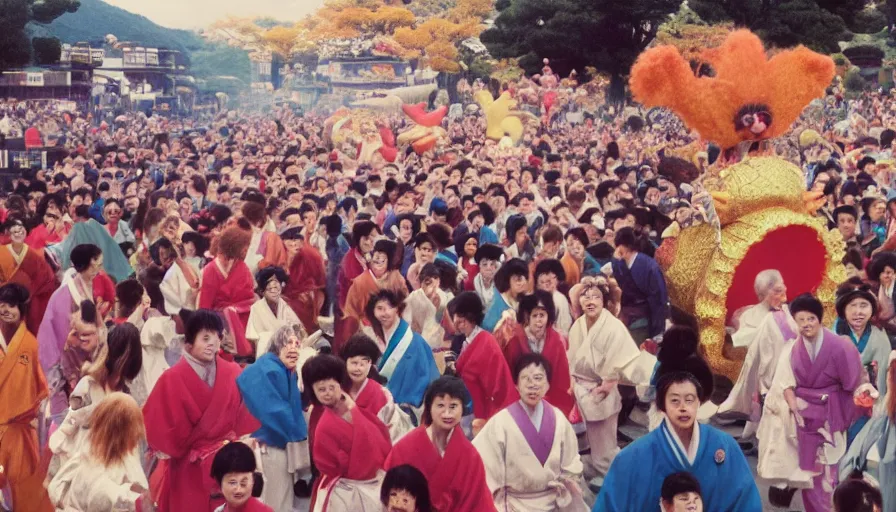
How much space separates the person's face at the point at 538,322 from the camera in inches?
287

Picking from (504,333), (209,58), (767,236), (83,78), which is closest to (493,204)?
(767,236)

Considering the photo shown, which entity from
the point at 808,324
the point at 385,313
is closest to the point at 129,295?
the point at 385,313

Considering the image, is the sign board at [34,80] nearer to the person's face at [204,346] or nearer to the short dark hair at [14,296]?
the short dark hair at [14,296]

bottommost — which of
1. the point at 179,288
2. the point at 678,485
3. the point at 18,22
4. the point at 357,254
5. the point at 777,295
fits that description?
the point at 179,288

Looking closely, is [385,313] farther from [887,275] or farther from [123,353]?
[887,275]

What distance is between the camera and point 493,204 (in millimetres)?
12281

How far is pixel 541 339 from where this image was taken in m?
7.38

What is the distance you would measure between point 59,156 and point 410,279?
1389 centimetres

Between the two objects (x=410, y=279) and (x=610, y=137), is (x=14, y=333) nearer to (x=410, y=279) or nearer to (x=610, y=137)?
(x=410, y=279)

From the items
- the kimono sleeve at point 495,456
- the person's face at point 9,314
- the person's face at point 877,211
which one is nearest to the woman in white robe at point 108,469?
the person's face at point 9,314

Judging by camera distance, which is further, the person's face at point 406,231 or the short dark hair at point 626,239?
the person's face at point 406,231

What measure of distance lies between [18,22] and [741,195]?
712 inches

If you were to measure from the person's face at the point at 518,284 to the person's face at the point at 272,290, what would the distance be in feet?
4.79

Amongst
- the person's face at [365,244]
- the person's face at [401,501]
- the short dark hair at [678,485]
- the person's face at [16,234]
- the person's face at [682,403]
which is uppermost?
the person's face at [682,403]
